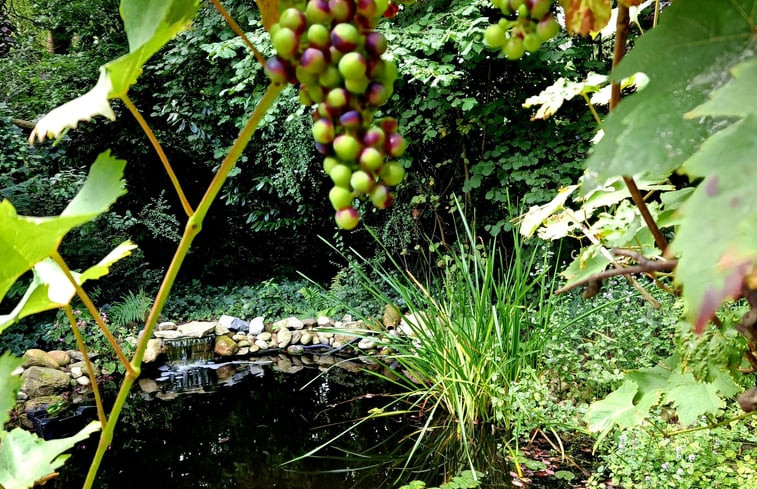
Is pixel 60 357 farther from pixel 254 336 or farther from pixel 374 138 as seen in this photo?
pixel 374 138

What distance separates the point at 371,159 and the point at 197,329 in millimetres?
4747

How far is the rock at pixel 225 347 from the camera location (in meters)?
4.48

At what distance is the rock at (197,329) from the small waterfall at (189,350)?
58mm

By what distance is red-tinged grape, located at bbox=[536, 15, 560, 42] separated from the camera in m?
0.35

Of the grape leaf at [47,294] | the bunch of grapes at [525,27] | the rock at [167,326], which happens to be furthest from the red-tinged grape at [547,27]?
the rock at [167,326]

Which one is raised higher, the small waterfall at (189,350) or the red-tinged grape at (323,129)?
the red-tinged grape at (323,129)

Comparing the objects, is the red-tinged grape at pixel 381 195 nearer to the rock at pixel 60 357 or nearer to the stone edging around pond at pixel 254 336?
the stone edging around pond at pixel 254 336

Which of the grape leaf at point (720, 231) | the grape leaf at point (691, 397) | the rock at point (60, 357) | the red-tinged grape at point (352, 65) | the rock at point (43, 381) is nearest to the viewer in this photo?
the grape leaf at point (720, 231)

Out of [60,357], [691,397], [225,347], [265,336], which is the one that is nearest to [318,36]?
[691,397]

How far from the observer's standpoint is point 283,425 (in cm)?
303

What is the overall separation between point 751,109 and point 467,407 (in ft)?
8.19

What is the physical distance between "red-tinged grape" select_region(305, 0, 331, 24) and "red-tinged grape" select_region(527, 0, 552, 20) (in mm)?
143

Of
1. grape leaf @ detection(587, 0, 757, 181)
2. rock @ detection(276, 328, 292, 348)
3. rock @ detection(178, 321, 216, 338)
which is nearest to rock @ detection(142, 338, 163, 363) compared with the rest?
rock @ detection(178, 321, 216, 338)

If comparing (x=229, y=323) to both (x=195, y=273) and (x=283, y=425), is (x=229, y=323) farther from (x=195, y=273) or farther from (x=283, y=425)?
(x=283, y=425)
